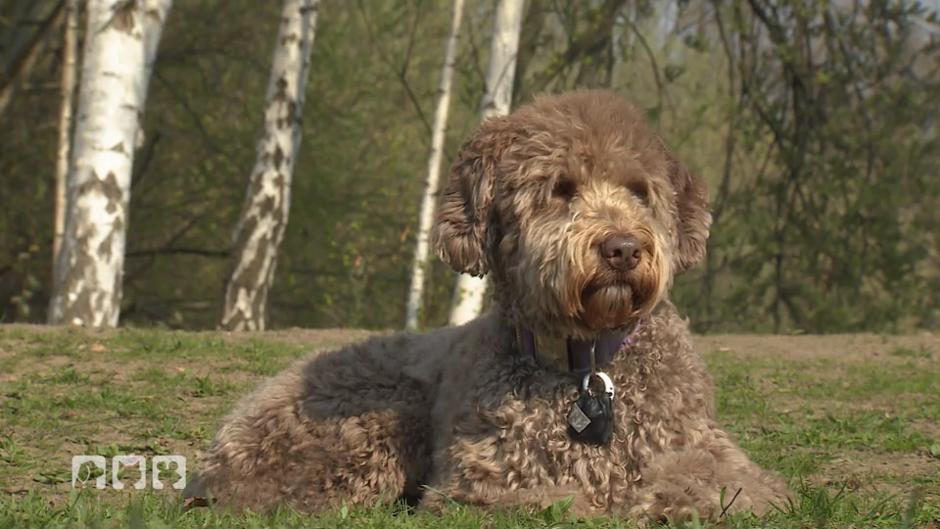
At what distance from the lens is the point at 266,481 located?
5285 millimetres

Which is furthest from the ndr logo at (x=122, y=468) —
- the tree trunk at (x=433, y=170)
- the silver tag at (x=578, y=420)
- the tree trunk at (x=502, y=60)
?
the tree trunk at (x=433, y=170)

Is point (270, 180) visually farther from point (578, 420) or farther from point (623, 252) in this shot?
point (623, 252)

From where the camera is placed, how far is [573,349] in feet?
16.0

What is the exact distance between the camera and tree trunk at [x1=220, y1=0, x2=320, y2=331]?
47.6ft

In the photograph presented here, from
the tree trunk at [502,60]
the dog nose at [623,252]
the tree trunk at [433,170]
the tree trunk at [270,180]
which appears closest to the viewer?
the dog nose at [623,252]

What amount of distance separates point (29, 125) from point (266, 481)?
691 inches

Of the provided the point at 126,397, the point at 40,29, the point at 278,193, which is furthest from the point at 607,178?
the point at 40,29

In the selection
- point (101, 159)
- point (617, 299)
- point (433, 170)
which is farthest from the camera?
point (433, 170)

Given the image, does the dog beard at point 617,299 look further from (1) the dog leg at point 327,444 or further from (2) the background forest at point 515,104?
(2) the background forest at point 515,104

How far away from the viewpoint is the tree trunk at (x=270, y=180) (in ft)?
47.6

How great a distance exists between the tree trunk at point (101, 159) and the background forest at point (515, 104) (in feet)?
11.5

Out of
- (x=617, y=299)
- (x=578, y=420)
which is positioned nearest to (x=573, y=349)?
(x=578, y=420)

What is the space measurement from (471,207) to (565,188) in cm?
38

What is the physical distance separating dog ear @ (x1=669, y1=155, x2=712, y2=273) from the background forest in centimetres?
1086
